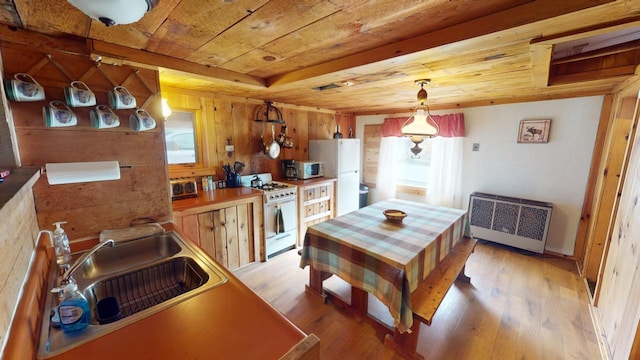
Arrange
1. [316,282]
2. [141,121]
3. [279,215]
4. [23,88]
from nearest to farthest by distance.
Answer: [23,88] → [141,121] → [316,282] → [279,215]

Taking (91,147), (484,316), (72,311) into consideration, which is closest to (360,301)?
(484,316)

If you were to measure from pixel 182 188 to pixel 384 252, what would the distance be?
204 centimetres

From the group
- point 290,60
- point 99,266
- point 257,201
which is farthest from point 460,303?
point 99,266

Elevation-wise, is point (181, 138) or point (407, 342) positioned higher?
point (181, 138)

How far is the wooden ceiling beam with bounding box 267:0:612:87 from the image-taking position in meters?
0.99

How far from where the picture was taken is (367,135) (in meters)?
4.71

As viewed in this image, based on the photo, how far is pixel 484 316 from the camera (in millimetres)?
2051

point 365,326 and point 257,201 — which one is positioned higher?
point 257,201

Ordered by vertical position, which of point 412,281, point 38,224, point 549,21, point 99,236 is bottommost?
point 412,281

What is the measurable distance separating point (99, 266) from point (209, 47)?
55.1 inches

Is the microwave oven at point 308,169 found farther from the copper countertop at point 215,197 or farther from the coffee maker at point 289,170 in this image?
the copper countertop at point 215,197

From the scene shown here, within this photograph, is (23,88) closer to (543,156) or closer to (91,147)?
(91,147)

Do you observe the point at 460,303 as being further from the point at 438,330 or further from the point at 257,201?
the point at 257,201

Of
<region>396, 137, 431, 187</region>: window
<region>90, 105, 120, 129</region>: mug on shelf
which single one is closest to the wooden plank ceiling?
<region>90, 105, 120, 129</region>: mug on shelf
